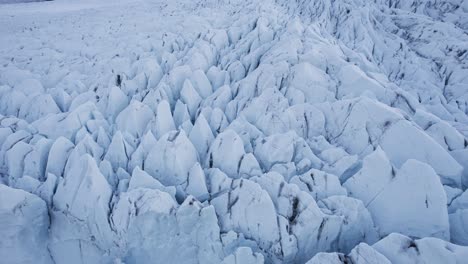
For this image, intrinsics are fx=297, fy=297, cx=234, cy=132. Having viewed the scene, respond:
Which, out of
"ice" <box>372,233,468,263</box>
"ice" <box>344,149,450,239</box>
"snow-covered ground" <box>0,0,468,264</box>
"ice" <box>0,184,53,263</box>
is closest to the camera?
"ice" <box>372,233,468,263</box>

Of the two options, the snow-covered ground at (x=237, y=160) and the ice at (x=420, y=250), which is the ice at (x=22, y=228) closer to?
the snow-covered ground at (x=237, y=160)

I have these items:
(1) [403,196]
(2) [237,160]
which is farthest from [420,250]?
(2) [237,160]

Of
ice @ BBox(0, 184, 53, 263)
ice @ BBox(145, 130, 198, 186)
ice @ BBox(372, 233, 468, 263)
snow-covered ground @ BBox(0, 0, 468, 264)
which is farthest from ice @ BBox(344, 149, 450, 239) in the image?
ice @ BBox(0, 184, 53, 263)

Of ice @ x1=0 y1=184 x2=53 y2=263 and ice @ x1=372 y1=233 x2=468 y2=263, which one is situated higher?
ice @ x1=372 y1=233 x2=468 y2=263

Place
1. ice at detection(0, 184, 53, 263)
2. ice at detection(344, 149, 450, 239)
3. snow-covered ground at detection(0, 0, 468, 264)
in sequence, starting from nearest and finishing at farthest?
ice at detection(344, 149, 450, 239) → snow-covered ground at detection(0, 0, 468, 264) → ice at detection(0, 184, 53, 263)

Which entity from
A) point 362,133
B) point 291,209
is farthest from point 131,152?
point 362,133

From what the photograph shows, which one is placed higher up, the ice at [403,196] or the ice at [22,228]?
the ice at [403,196]

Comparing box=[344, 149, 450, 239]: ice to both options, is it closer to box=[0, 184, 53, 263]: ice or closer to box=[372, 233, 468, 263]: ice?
box=[372, 233, 468, 263]: ice

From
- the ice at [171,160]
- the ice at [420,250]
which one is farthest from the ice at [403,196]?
the ice at [171,160]

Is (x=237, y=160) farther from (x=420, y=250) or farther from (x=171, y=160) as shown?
(x=420, y=250)
